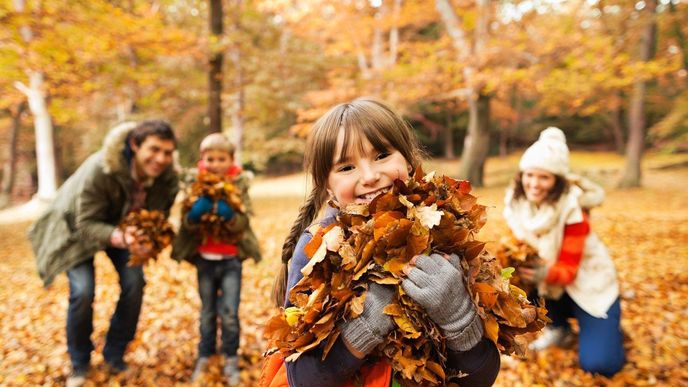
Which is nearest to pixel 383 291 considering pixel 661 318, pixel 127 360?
pixel 127 360

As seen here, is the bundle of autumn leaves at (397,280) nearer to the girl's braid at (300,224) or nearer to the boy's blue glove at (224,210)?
the girl's braid at (300,224)

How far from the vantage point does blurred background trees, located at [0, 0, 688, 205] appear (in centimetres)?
745

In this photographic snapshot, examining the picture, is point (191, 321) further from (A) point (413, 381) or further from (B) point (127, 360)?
(A) point (413, 381)

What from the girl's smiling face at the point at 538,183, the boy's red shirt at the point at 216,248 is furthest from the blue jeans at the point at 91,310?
the girl's smiling face at the point at 538,183

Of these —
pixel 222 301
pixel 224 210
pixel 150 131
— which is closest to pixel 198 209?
pixel 224 210

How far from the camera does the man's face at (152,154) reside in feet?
10.6

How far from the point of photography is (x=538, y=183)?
3.42 metres

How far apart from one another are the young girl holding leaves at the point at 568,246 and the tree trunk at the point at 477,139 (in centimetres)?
1125

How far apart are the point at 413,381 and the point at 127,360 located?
352 centimetres

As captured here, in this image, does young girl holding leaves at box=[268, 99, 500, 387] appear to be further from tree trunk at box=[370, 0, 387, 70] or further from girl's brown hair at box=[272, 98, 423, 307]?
tree trunk at box=[370, 0, 387, 70]

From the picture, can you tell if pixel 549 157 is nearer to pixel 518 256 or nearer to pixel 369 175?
pixel 518 256

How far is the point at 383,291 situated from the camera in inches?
53.9

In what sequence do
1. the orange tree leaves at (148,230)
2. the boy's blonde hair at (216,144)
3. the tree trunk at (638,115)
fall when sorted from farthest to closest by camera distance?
the tree trunk at (638,115) < the boy's blonde hair at (216,144) < the orange tree leaves at (148,230)

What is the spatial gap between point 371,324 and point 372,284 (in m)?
0.13
